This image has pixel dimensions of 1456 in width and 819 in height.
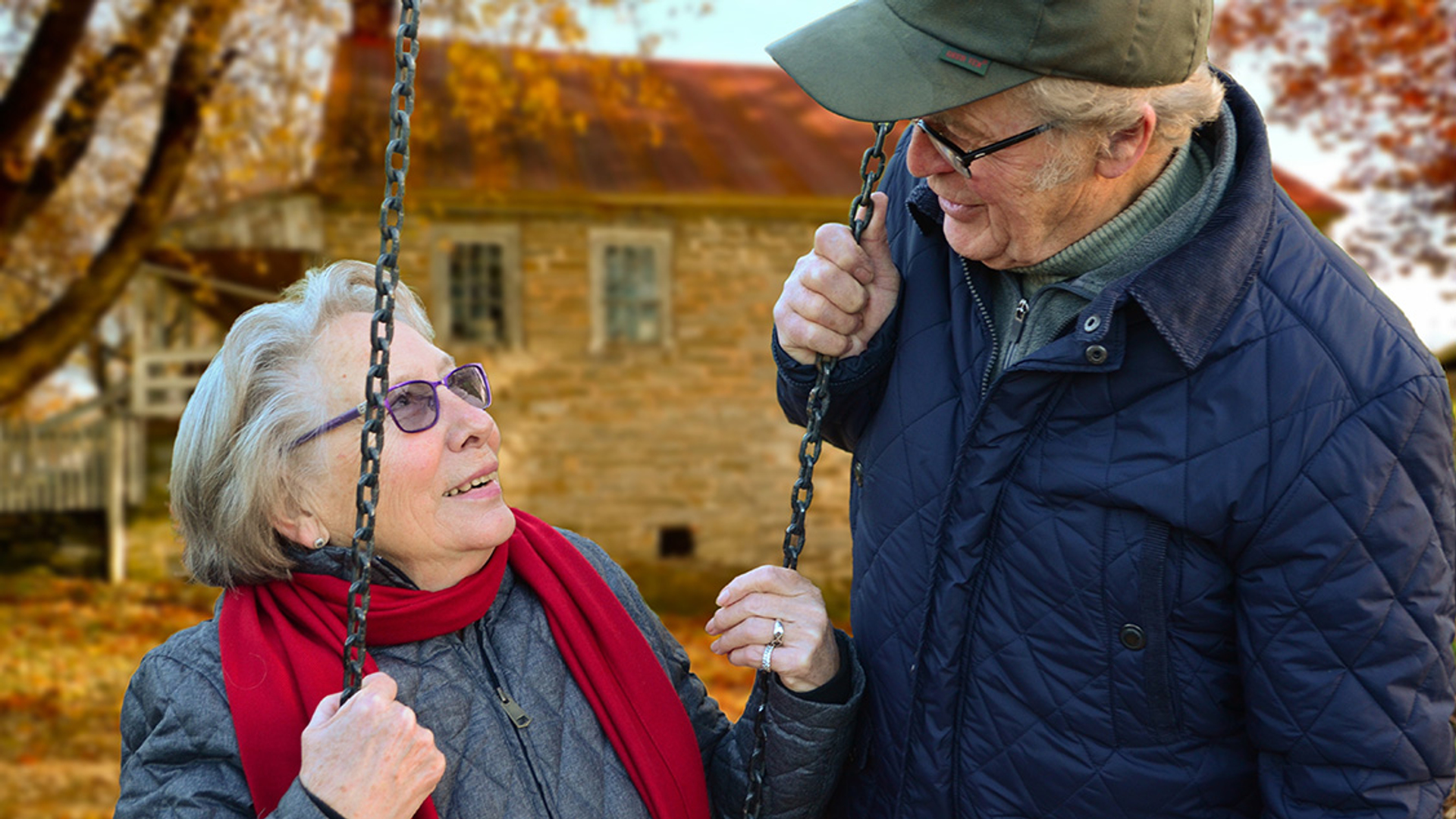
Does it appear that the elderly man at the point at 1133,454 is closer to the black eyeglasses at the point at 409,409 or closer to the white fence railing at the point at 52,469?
the black eyeglasses at the point at 409,409

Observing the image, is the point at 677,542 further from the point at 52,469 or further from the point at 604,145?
the point at 52,469

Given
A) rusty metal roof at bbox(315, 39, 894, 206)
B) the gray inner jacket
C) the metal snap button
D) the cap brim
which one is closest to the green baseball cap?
the cap brim

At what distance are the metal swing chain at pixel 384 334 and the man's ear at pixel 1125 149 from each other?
1.05 metres

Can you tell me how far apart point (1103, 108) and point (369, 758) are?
147 centimetres

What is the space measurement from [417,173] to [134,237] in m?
4.46

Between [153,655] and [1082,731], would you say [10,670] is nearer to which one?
[153,655]

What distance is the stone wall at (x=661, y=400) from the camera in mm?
12922

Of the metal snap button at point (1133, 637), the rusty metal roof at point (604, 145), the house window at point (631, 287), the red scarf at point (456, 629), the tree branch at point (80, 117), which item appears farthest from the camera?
the house window at point (631, 287)

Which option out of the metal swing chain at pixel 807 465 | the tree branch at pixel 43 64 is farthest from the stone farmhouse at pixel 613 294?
the metal swing chain at pixel 807 465

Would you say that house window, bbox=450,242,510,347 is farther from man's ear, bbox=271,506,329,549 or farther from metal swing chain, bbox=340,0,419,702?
metal swing chain, bbox=340,0,419,702

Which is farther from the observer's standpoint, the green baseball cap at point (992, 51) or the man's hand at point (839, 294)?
the man's hand at point (839, 294)

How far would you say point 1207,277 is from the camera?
1.62 m

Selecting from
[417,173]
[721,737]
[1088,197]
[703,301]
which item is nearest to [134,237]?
[417,173]

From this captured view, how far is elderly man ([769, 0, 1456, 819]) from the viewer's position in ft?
5.12
